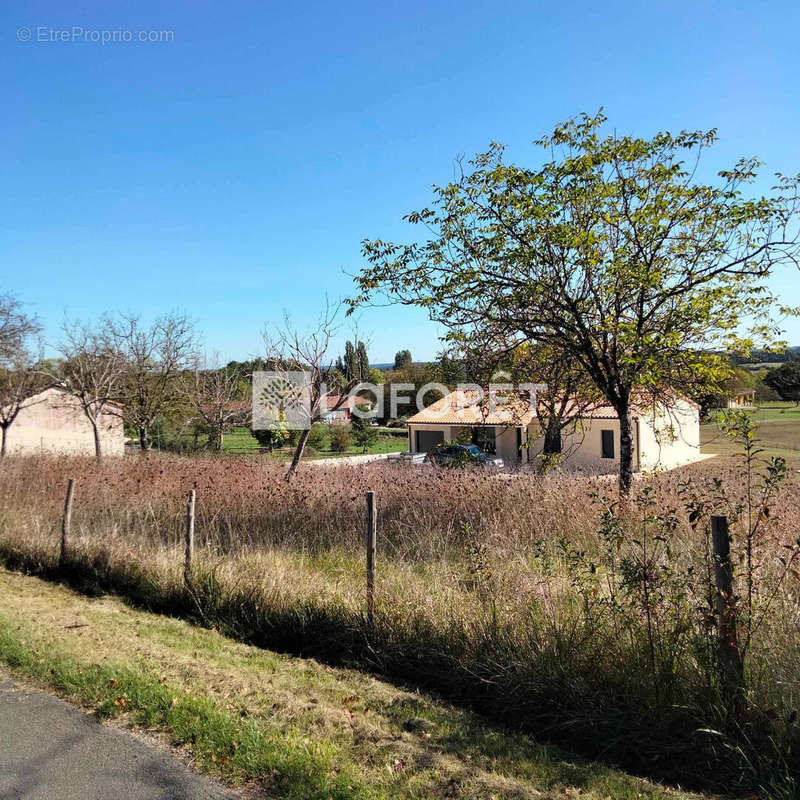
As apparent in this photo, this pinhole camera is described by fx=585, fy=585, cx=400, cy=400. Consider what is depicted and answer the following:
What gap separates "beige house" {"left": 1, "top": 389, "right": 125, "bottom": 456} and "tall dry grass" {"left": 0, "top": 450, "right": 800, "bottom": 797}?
2823cm

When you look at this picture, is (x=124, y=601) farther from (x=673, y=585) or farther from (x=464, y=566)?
(x=673, y=585)

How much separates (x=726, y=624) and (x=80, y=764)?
3923 millimetres

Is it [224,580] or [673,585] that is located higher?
[673,585]

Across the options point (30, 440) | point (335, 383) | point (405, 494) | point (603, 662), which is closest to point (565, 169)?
point (405, 494)

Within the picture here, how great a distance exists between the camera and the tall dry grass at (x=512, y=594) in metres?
3.58

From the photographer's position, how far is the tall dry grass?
3.58 meters

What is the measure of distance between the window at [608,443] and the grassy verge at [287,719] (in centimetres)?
2959

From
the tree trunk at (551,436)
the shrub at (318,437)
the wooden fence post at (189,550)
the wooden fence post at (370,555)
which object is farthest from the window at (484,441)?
the shrub at (318,437)

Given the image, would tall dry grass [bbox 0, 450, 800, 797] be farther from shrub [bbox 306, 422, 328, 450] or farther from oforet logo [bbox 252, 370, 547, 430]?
shrub [bbox 306, 422, 328, 450]

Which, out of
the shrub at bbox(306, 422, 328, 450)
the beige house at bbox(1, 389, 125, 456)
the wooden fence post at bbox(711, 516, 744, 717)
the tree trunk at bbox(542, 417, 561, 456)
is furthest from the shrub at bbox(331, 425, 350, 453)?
the wooden fence post at bbox(711, 516, 744, 717)

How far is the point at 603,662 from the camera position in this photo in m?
4.02

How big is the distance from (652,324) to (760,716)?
5.66 m

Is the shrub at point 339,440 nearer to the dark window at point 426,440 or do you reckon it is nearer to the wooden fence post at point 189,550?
the dark window at point 426,440

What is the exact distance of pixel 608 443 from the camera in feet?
107
